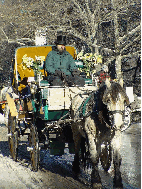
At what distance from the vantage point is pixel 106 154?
377 inches

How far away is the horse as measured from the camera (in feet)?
26.3

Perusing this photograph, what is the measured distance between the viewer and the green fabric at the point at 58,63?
10391 mm

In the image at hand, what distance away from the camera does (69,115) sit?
9.48 meters

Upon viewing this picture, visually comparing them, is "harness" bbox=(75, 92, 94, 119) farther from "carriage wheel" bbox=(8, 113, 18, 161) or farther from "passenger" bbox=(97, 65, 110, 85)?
"carriage wheel" bbox=(8, 113, 18, 161)

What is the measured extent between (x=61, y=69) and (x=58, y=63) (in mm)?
171

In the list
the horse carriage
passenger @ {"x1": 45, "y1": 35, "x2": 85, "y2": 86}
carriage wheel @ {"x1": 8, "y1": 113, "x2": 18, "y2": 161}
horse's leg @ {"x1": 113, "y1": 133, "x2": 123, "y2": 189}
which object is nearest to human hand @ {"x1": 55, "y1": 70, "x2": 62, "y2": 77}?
passenger @ {"x1": 45, "y1": 35, "x2": 85, "y2": 86}

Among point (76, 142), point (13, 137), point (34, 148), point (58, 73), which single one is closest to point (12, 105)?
point (13, 137)

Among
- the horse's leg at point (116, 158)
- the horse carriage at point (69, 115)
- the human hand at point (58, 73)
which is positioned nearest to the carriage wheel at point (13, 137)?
the horse carriage at point (69, 115)

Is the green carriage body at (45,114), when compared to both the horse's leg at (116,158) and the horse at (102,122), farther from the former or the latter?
the horse's leg at (116,158)

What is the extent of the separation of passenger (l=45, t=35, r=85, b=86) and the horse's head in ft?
6.62

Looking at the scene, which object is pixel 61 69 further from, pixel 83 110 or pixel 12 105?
pixel 83 110

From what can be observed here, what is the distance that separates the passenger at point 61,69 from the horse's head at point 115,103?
6.62ft

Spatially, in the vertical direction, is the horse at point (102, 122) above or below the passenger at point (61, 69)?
below

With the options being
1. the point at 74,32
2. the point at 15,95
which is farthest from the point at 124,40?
the point at 15,95
